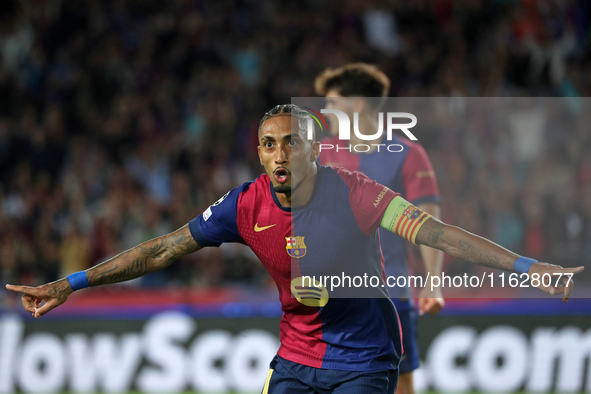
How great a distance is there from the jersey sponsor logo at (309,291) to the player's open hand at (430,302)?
1347mm

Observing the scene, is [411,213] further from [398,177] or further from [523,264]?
[398,177]

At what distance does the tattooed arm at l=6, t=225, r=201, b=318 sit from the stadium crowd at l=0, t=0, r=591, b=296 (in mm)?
4708

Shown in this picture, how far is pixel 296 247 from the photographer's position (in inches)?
158

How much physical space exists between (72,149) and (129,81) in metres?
1.85

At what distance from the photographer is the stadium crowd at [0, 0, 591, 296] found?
9.37 meters

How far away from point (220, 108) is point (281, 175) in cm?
874

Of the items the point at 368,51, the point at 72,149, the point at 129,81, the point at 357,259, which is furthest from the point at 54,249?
the point at 357,259

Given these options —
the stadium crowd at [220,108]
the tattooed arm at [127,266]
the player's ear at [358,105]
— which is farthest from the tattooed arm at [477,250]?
the stadium crowd at [220,108]

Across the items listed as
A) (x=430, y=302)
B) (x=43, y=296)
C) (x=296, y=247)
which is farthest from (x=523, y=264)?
(x=43, y=296)

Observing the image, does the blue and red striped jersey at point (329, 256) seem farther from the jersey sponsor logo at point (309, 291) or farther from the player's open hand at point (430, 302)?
the player's open hand at point (430, 302)

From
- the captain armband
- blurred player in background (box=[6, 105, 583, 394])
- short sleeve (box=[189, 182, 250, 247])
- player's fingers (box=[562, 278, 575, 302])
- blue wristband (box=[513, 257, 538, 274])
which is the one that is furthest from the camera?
short sleeve (box=[189, 182, 250, 247])

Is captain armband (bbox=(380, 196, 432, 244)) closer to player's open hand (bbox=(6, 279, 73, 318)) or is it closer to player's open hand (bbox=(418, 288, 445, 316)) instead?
player's open hand (bbox=(418, 288, 445, 316))

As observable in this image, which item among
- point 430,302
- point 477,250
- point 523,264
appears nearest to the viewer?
point 523,264

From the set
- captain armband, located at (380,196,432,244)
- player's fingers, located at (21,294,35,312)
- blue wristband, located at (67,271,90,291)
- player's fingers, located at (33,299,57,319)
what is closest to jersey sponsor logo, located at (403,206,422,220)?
captain armband, located at (380,196,432,244)
